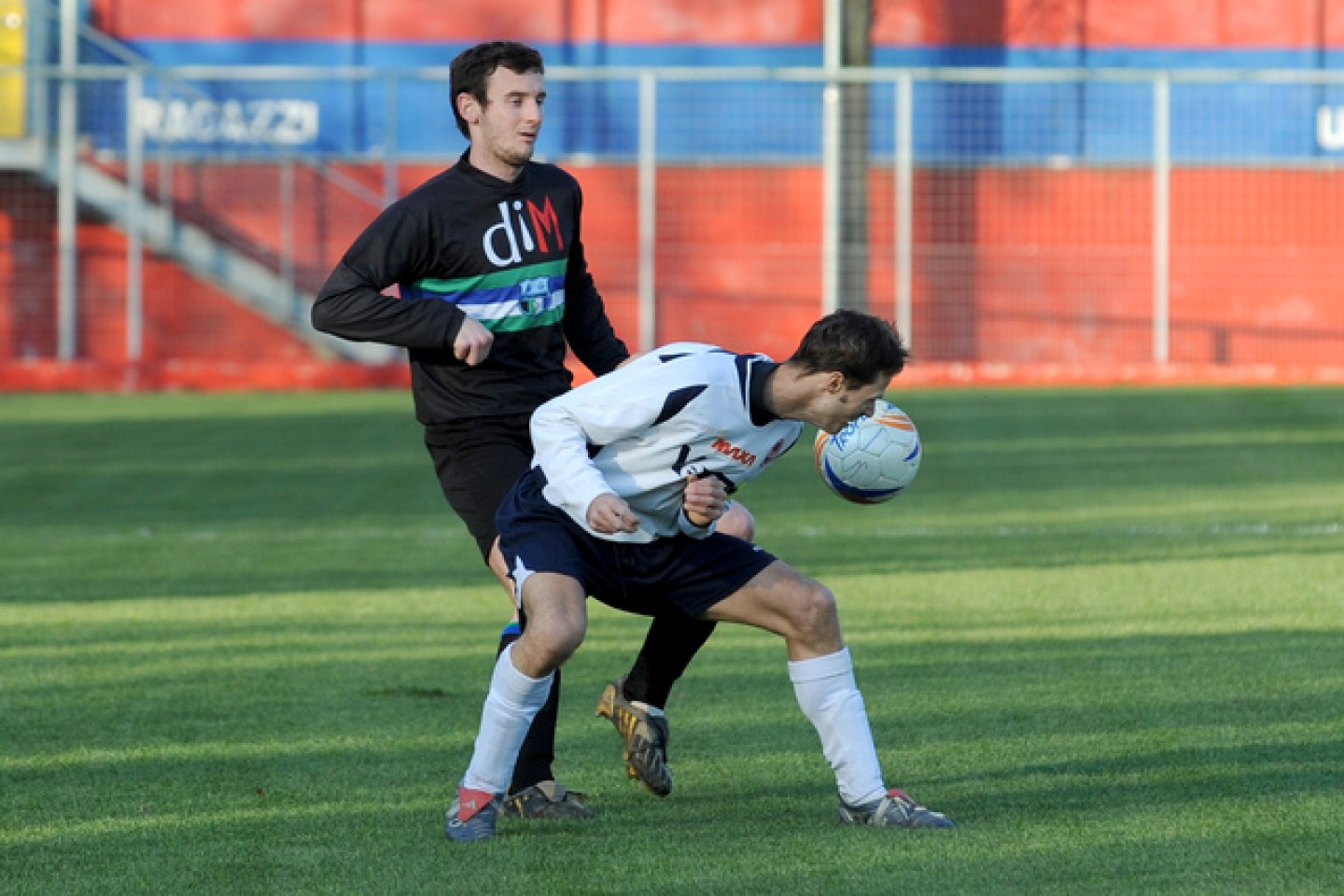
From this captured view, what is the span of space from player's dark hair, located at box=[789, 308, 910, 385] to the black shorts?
101cm

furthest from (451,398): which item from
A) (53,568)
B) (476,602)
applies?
(53,568)

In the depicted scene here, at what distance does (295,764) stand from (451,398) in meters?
1.05

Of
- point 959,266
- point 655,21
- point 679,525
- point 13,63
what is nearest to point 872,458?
point 679,525

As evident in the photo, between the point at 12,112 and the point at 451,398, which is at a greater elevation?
the point at 12,112

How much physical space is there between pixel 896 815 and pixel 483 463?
1.41 m

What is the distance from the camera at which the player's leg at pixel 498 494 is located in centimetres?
542

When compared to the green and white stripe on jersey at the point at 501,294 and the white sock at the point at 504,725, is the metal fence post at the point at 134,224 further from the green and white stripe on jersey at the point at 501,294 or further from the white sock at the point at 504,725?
the white sock at the point at 504,725

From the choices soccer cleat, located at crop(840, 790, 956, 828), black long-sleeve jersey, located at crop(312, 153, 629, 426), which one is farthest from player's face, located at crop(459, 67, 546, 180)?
soccer cleat, located at crop(840, 790, 956, 828)

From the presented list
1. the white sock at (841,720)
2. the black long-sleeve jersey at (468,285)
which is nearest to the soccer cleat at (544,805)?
the white sock at (841,720)

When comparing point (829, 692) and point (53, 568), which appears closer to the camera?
point (829, 692)

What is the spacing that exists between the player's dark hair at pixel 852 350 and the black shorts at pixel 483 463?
1.01m

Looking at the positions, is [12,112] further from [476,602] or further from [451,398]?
[451,398]

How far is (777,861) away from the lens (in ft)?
15.8

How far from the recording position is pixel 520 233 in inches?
228
